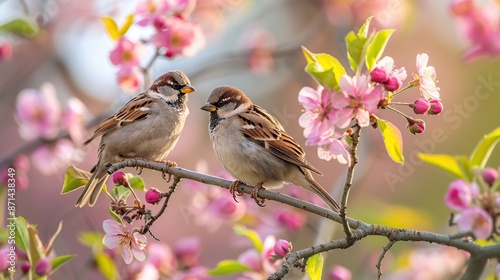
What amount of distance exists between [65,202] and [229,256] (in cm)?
153

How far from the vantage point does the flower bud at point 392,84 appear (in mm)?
1777

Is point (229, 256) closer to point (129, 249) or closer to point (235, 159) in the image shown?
point (235, 159)

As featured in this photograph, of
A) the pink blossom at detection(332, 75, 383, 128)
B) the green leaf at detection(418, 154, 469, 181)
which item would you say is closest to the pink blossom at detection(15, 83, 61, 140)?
the pink blossom at detection(332, 75, 383, 128)

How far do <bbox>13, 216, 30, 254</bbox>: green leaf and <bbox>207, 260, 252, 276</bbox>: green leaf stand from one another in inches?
25.1

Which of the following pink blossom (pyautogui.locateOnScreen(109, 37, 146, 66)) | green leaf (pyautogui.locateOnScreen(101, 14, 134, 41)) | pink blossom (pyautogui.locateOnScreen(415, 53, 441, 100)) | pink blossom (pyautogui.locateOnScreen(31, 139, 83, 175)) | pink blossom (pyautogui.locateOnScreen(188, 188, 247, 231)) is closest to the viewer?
pink blossom (pyautogui.locateOnScreen(415, 53, 441, 100))

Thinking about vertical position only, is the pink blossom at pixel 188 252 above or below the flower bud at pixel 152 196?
below

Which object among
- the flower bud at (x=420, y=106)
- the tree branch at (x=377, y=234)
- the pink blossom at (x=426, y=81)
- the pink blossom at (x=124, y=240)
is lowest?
the pink blossom at (x=124, y=240)

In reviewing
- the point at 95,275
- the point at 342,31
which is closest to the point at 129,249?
the point at 342,31

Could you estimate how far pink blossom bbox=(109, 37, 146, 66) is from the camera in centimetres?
314

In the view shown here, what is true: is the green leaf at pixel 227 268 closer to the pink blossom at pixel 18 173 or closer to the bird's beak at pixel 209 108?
the bird's beak at pixel 209 108

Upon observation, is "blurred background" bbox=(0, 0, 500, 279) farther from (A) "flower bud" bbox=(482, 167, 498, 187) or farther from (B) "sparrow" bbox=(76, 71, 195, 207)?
(A) "flower bud" bbox=(482, 167, 498, 187)

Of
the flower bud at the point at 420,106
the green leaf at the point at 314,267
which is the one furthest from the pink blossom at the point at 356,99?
the green leaf at the point at 314,267

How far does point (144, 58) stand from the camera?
10.6ft

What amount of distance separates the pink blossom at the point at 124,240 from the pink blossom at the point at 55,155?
1.83 m
